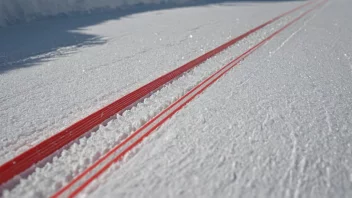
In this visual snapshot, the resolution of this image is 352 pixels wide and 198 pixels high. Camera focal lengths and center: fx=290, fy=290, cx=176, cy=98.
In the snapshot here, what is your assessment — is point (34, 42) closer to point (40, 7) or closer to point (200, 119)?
point (200, 119)

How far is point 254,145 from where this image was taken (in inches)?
107

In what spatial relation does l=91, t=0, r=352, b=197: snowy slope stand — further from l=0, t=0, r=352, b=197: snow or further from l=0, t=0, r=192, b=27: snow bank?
l=0, t=0, r=192, b=27: snow bank

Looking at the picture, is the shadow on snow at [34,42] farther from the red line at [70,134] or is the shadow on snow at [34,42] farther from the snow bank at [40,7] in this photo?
the red line at [70,134]

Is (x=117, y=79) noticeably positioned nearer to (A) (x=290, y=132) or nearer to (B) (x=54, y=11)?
(A) (x=290, y=132)

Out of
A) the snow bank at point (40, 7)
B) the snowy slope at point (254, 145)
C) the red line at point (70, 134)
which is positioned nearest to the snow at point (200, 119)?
the snowy slope at point (254, 145)

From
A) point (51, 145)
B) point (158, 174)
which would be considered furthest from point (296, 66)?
point (51, 145)

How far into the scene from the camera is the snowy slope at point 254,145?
7.18 ft

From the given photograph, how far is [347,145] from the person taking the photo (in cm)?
275

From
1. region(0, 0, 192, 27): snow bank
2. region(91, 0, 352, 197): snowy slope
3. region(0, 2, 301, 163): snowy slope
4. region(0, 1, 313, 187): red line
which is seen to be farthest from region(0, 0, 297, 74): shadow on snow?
region(91, 0, 352, 197): snowy slope

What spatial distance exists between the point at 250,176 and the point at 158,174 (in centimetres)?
73

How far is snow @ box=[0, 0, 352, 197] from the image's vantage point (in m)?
2.25

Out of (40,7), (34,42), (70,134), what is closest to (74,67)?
(70,134)

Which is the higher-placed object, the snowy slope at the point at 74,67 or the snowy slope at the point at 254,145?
the snowy slope at the point at 74,67

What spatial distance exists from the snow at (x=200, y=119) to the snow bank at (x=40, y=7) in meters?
6.81
